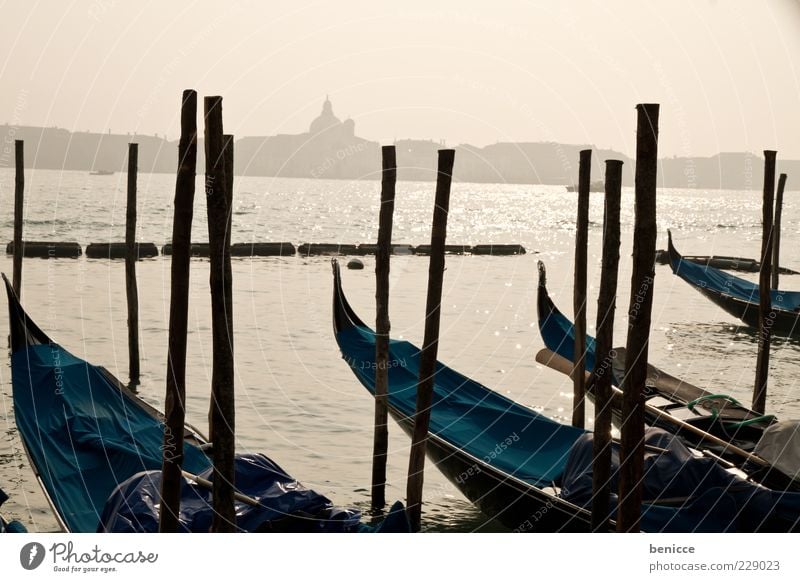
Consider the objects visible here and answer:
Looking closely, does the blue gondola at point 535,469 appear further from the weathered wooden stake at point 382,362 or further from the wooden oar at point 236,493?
the wooden oar at point 236,493

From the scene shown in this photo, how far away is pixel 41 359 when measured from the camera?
6.53 metres

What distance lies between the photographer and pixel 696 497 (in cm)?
488

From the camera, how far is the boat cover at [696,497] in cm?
480

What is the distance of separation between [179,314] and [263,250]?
18.9m

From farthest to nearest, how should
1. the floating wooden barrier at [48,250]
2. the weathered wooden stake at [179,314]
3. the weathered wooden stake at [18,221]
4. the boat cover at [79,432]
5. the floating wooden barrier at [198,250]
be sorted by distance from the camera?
the floating wooden barrier at [198,250], the floating wooden barrier at [48,250], the weathered wooden stake at [18,221], the boat cover at [79,432], the weathered wooden stake at [179,314]

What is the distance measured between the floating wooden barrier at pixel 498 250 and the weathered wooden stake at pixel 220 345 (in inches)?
846

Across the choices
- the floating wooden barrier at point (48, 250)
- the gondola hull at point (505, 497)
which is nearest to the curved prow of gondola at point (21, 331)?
the gondola hull at point (505, 497)

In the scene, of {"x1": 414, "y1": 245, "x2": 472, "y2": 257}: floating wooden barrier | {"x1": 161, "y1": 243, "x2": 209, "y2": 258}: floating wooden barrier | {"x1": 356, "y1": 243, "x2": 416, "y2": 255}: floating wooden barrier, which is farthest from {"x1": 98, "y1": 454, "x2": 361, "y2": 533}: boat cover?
{"x1": 414, "y1": 245, "x2": 472, "y2": 257}: floating wooden barrier

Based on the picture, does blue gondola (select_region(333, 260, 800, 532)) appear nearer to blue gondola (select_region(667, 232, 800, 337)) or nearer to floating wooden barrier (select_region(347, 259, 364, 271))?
blue gondola (select_region(667, 232, 800, 337))

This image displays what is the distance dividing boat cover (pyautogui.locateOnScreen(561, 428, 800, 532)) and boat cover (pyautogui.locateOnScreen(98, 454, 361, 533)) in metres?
1.42

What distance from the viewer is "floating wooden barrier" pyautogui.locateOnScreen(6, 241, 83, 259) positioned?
1981cm
